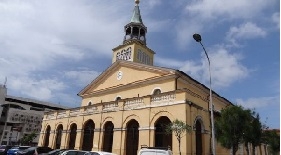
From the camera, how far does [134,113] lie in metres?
23.2

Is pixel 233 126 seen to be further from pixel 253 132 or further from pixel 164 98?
pixel 164 98

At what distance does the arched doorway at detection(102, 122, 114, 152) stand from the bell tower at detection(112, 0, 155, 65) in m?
13.3

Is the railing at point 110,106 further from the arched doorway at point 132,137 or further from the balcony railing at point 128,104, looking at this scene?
the arched doorway at point 132,137

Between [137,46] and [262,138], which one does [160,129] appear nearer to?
[262,138]

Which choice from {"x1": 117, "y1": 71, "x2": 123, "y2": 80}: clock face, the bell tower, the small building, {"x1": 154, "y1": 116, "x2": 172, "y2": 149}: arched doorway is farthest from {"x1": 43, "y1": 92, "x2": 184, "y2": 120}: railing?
the small building

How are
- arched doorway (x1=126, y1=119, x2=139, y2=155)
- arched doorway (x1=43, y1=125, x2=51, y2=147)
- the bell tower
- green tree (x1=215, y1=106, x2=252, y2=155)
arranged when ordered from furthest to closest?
the bell tower < arched doorway (x1=43, y1=125, x2=51, y2=147) < arched doorway (x1=126, y1=119, x2=139, y2=155) < green tree (x1=215, y1=106, x2=252, y2=155)

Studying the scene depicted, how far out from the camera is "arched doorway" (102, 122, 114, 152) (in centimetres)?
2502

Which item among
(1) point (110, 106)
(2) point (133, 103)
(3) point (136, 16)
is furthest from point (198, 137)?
(3) point (136, 16)

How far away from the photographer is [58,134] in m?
30.9

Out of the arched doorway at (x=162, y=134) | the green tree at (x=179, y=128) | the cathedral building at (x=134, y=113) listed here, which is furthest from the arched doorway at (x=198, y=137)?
the green tree at (x=179, y=128)

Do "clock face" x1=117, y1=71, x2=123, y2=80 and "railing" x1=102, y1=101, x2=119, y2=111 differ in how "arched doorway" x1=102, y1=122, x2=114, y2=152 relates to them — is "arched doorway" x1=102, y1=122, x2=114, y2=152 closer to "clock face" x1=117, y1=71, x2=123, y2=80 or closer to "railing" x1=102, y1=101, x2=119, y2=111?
"railing" x1=102, y1=101, x2=119, y2=111

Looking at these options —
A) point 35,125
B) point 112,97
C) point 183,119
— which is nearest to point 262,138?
point 183,119

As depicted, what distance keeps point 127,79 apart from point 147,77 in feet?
10.6

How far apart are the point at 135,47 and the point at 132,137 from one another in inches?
666
